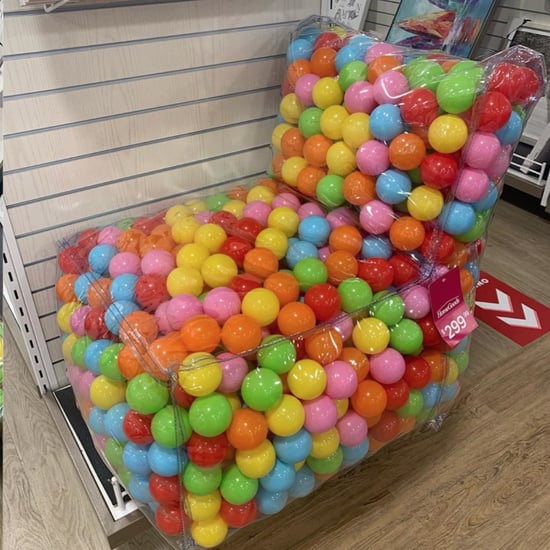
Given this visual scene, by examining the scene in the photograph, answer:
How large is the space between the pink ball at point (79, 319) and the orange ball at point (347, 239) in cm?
62

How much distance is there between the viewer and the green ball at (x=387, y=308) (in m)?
1.40

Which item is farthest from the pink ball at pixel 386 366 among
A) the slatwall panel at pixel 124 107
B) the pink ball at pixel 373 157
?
the slatwall panel at pixel 124 107

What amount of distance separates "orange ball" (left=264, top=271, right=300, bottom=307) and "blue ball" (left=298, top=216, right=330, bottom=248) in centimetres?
16

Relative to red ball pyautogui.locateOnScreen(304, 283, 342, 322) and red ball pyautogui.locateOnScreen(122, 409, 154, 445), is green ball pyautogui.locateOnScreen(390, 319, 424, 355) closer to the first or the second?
red ball pyautogui.locateOnScreen(304, 283, 342, 322)

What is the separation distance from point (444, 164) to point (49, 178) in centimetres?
99

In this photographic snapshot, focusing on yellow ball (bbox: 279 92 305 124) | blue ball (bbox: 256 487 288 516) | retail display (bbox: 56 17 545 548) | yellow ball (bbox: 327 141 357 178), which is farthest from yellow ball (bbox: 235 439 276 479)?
yellow ball (bbox: 279 92 305 124)

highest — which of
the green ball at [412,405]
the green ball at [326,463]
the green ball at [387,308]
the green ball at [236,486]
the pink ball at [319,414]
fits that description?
the green ball at [387,308]

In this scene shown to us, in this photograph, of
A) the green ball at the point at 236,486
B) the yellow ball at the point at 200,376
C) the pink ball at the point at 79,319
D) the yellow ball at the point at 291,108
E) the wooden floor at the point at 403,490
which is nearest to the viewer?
the yellow ball at the point at 200,376

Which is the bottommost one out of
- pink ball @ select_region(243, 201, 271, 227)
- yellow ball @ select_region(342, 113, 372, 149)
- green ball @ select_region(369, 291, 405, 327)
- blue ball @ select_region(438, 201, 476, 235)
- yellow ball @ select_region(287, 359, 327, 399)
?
yellow ball @ select_region(287, 359, 327, 399)

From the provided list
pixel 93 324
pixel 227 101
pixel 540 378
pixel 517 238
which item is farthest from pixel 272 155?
pixel 517 238

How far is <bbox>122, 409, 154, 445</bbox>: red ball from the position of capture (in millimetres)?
1224

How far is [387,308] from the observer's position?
1.40m

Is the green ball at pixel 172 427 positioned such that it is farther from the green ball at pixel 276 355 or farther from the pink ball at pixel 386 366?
the pink ball at pixel 386 366

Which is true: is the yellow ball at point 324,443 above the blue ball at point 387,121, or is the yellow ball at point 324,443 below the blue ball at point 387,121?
below
